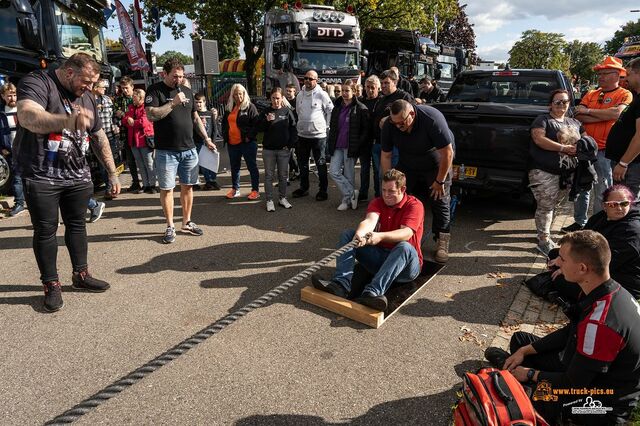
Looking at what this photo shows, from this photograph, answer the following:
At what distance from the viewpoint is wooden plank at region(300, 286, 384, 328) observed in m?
3.58

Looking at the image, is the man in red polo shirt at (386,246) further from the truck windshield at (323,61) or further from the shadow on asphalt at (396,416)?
the truck windshield at (323,61)

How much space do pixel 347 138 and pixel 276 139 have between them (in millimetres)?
1052

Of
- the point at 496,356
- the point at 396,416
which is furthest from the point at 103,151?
the point at 496,356

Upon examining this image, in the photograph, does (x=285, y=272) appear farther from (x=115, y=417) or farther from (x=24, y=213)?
(x=24, y=213)

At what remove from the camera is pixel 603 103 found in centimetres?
529

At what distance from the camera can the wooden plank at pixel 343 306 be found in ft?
11.7

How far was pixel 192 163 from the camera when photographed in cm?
551

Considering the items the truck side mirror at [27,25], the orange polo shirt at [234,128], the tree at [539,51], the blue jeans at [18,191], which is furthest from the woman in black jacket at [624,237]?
the tree at [539,51]

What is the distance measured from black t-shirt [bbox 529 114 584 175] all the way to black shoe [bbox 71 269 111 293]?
4614 mm

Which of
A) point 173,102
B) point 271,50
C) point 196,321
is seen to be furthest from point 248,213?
point 271,50

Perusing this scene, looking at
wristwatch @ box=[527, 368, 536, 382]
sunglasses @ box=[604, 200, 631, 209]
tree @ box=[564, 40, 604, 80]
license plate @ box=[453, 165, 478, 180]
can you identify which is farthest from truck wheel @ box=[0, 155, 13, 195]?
tree @ box=[564, 40, 604, 80]

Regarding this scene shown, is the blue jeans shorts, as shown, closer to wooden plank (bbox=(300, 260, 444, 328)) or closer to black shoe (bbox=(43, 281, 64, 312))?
black shoe (bbox=(43, 281, 64, 312))

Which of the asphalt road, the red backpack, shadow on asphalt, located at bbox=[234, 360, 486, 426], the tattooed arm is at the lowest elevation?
shadow on asphalt, located at bbox=[234, 360, 486, 426]

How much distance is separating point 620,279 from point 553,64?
71.5 metres
